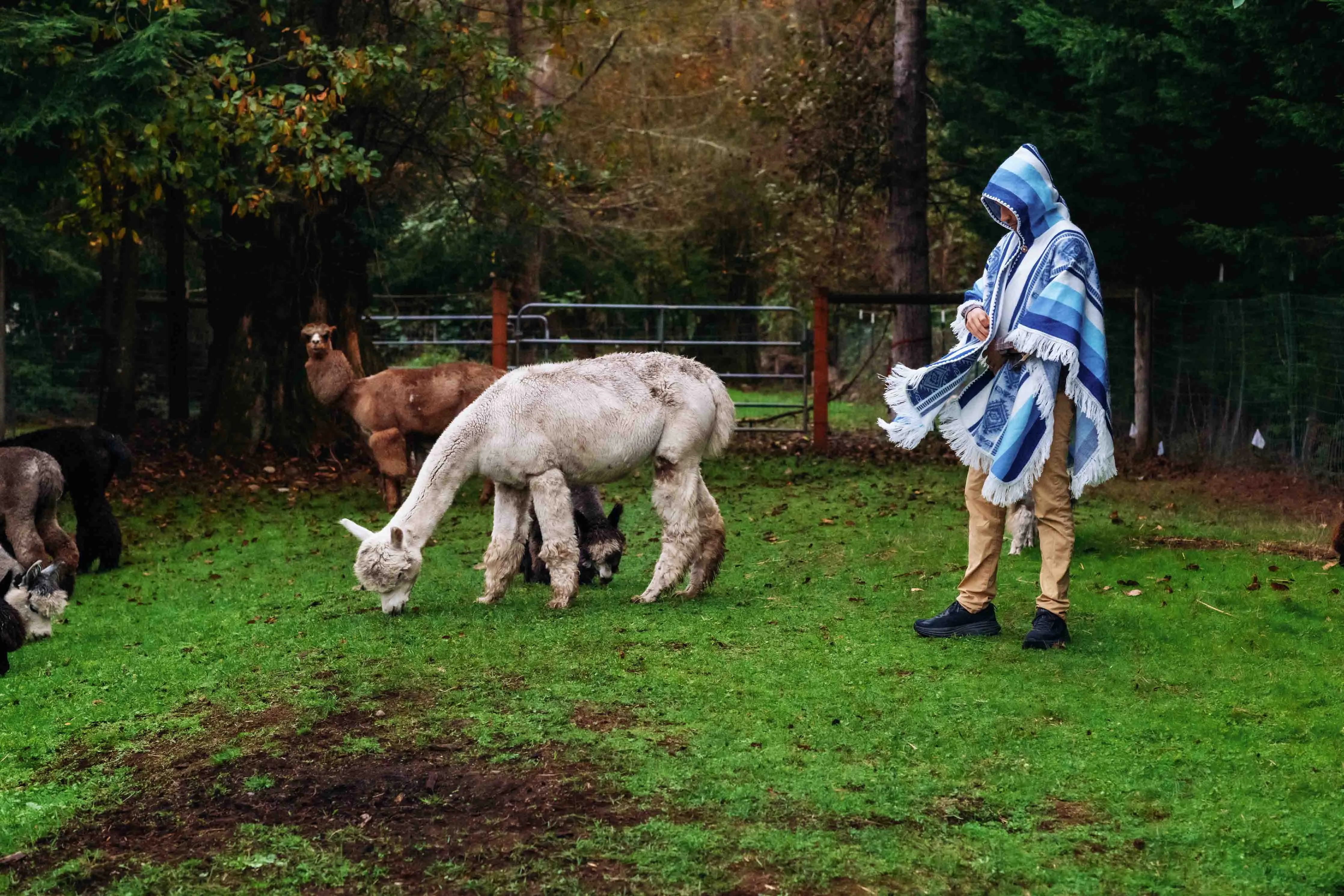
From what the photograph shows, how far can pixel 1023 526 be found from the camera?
9.96 m

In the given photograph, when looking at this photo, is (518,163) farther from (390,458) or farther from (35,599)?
(35,599)

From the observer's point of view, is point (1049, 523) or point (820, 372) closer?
point (1049, 523)

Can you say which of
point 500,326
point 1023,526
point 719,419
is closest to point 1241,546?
point 1023,526

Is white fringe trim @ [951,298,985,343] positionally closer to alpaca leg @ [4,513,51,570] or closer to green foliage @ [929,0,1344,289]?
green foliage @ [929,0,1344,289]

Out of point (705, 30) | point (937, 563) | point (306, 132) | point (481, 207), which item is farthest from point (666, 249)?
point (937, 563)

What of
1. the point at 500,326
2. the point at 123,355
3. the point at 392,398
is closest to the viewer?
the point at 392,398

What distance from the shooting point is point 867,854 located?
4.36m

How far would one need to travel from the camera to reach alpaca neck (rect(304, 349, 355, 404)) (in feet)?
44.0

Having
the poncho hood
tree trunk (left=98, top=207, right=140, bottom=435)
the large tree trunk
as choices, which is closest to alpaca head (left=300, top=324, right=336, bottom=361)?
the large tree trunk

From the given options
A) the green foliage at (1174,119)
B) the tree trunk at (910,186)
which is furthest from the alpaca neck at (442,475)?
the tree trunk at (910,186)

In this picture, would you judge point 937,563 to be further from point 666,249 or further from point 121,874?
point 666,249

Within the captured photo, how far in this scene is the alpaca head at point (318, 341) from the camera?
43.8 feet

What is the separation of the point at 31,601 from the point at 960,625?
5366 mm

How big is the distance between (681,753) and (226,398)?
12.9 m
